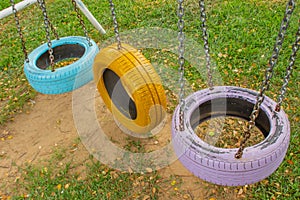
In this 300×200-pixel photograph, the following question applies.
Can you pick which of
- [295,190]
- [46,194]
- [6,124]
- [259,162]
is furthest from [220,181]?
[6,124]

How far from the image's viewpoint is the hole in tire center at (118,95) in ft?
12.0

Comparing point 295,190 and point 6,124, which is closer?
point 295,190

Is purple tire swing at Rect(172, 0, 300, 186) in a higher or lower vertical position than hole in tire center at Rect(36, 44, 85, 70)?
higher

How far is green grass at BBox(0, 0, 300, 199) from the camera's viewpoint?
3.63 meters

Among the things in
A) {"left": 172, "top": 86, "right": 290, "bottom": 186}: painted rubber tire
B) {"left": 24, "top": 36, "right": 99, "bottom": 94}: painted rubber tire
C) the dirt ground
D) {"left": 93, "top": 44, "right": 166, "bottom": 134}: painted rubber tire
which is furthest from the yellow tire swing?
the dirt ground

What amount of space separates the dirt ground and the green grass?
17 cm

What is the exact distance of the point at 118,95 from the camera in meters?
3.82

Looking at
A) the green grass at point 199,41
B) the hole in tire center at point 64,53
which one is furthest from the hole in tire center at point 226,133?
the hole in tire center at point 64,53

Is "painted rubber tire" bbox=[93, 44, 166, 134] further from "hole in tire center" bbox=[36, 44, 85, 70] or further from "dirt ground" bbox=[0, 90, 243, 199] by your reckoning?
"hole in tire center" bbox=[36, 44, 85, 70]

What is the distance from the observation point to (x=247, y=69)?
16.2 feet

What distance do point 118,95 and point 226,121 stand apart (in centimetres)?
136

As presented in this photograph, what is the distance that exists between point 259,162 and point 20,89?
3897 mm

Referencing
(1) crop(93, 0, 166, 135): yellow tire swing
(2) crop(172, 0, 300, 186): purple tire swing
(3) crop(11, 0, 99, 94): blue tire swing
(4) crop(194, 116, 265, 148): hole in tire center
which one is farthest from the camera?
(4) crop(194, 116, 265, 148): hole in tire center

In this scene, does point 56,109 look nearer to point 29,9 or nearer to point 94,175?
point 94,175
